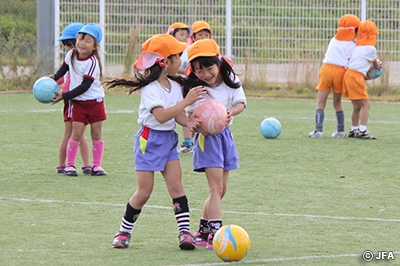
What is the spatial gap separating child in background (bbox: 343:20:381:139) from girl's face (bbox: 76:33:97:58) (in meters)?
5.18

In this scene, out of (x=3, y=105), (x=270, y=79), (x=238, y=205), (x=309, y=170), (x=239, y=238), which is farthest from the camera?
(x=270, y=79)

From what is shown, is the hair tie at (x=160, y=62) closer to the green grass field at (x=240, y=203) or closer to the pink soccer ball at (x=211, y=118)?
the pink soccer ball at (x=211, y=118)

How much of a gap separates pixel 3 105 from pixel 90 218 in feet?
35.7

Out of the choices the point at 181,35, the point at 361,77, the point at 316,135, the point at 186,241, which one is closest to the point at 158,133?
the point at 186,241

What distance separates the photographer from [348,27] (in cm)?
1359

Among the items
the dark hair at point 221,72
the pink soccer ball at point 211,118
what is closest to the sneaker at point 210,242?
the pink soccer ball at point 211,118

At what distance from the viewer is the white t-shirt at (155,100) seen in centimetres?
622

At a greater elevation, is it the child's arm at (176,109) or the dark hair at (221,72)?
the dark hair at (221,72)

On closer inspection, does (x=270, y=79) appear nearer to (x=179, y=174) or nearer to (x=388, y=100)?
(x=388, y=100)

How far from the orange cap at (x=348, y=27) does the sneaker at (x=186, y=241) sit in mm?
8008

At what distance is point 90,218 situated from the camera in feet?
24.3

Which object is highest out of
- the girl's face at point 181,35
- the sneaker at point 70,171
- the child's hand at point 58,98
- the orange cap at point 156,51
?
the girl's face at point 181,35

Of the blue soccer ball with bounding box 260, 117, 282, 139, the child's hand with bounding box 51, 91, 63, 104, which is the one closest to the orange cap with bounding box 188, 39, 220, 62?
the child's hand with bounding box 51, 91, 63, 104

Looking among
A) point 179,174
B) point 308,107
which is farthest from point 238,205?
point 308,107
